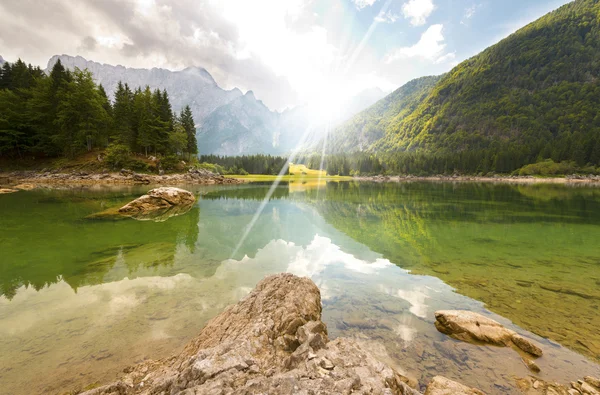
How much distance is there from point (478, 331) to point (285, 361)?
6084mm

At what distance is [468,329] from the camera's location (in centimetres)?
702

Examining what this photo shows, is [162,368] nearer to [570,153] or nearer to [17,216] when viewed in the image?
[17,216]

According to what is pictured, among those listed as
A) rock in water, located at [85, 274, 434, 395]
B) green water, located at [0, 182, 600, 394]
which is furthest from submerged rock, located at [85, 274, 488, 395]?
green water, located at [0, 182, 600, 394]

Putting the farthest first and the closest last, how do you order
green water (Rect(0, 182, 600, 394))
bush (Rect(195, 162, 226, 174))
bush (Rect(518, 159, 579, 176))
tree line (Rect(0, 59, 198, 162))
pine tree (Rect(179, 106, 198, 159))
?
bush (Rect(518, 159, 579, 176))
bush (Rect(195, 162, 226, 174))
pine tree (Rect(179, 106, 198, 159))
tree line (Rect(0, 59, 198, 162))
green water (Rect(0, 182, 600, 394))

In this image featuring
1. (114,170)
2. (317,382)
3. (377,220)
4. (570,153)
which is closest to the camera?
(317,382)

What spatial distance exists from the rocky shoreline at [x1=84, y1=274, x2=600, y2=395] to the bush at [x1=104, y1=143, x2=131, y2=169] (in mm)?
78459

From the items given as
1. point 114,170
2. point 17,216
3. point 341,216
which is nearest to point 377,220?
point 341,216

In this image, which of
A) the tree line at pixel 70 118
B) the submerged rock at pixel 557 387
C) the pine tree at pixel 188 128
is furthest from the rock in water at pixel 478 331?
the pine tree at pixel 188 128

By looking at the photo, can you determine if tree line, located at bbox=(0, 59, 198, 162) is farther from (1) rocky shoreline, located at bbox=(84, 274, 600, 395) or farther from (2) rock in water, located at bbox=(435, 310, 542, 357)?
(2) rock in water, located at bbox=(435, 310, 542, 357)

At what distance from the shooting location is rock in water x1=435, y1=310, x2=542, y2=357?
21.3 ft

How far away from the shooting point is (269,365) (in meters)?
4.28

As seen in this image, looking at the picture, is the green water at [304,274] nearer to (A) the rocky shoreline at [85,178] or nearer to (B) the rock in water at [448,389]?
(B) the rock in water at [448,389]

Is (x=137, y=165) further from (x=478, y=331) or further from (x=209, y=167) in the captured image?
(x=478, y=331)

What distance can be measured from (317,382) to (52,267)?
14.4 m
